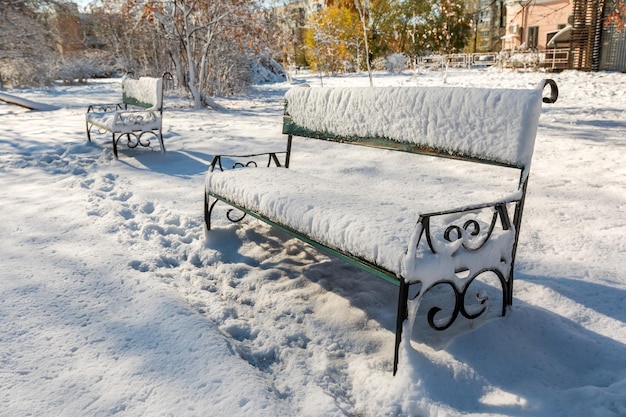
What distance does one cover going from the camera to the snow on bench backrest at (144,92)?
669 centimetres

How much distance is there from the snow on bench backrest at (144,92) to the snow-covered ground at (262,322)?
2167 millimetres

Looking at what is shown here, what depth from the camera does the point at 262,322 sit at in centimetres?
264

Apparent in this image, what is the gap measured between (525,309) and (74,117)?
12029 millimetres

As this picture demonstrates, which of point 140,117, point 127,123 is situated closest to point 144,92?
point 140,117

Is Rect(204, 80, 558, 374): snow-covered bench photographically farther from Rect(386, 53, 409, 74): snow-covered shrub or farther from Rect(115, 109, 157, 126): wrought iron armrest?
Rect(386, 53, 409, 74): snow-covered shrub

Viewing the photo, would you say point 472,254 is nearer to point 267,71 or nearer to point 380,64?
point 267,71

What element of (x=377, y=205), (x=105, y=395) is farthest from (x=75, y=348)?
(x=377, y=205)

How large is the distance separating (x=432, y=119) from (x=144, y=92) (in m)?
5.76

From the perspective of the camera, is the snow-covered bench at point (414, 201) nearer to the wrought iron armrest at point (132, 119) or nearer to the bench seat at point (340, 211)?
the bench seat at point (340, 211)

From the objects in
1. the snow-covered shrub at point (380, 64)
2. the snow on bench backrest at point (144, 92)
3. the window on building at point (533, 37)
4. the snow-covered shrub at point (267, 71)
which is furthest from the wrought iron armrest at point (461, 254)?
the snow-covered shrub at point (380, 64)

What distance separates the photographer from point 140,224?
4.14 m

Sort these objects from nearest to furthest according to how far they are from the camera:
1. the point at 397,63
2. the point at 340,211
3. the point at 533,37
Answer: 1. the point at 340,211
2. the point at 533,37
3. the point at 397,63

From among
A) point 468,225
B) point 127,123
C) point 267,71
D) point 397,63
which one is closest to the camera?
point 468,225

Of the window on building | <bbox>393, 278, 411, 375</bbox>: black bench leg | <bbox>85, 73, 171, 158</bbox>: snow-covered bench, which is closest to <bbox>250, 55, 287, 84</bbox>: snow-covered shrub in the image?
the window on building
